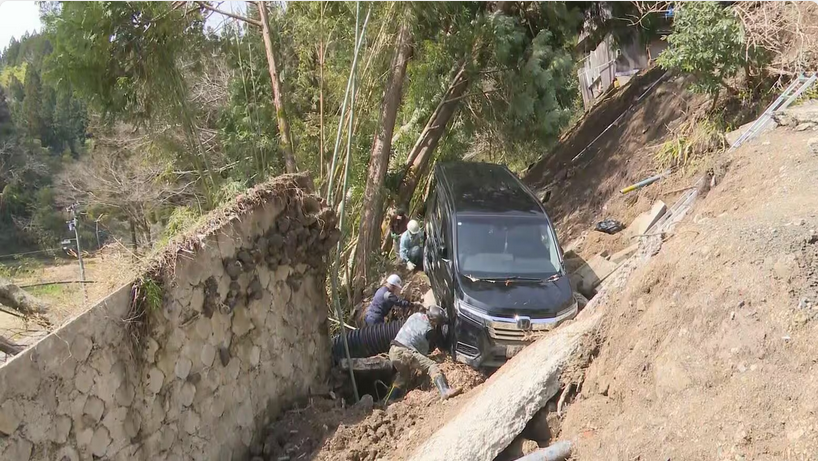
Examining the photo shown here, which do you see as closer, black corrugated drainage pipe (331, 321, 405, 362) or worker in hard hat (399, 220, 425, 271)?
black corrugated drainage pipe (331, 321, 405, 362)

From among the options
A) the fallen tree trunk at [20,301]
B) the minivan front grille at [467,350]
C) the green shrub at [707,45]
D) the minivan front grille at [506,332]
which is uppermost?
the green shrub at [707,45]

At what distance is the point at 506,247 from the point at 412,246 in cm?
275

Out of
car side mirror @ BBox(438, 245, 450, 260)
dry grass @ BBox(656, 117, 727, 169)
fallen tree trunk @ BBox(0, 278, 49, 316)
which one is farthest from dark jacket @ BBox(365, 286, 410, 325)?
dry grass @ BBox(656, 117, 727, 169)

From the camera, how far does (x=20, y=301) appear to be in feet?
19.8

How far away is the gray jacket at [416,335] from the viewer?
6.64 metres

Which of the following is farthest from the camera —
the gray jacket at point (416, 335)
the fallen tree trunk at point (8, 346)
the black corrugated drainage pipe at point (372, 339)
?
the black corrugated drainage pipe at point (372, 339)

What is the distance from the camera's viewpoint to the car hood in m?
7.07

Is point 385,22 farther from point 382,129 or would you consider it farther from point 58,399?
point 58,399

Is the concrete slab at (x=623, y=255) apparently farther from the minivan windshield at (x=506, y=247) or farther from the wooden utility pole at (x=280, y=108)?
the wooden utility pole at (x=280, y=108)

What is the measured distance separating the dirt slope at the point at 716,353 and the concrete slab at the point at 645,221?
9.05 feet

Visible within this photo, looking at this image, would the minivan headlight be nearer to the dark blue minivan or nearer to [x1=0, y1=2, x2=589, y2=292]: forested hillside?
the dark blue minivan

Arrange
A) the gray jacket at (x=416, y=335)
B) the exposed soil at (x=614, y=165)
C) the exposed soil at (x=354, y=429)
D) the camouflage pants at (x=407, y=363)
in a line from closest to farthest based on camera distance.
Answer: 1. the exposed soil at (x=354, y=429)
2. the camouflage pants at (x=407, y=363)
3. the gray jacket at (x=416, y=335)
4. the exposed soil at (x=614, y=165)

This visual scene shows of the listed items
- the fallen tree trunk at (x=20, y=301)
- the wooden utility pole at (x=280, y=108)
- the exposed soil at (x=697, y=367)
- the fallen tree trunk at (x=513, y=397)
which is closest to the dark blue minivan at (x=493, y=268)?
the exposed soil at (x=697, y=367)

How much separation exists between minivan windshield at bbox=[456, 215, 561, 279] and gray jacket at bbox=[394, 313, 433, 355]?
1086 millimetres
